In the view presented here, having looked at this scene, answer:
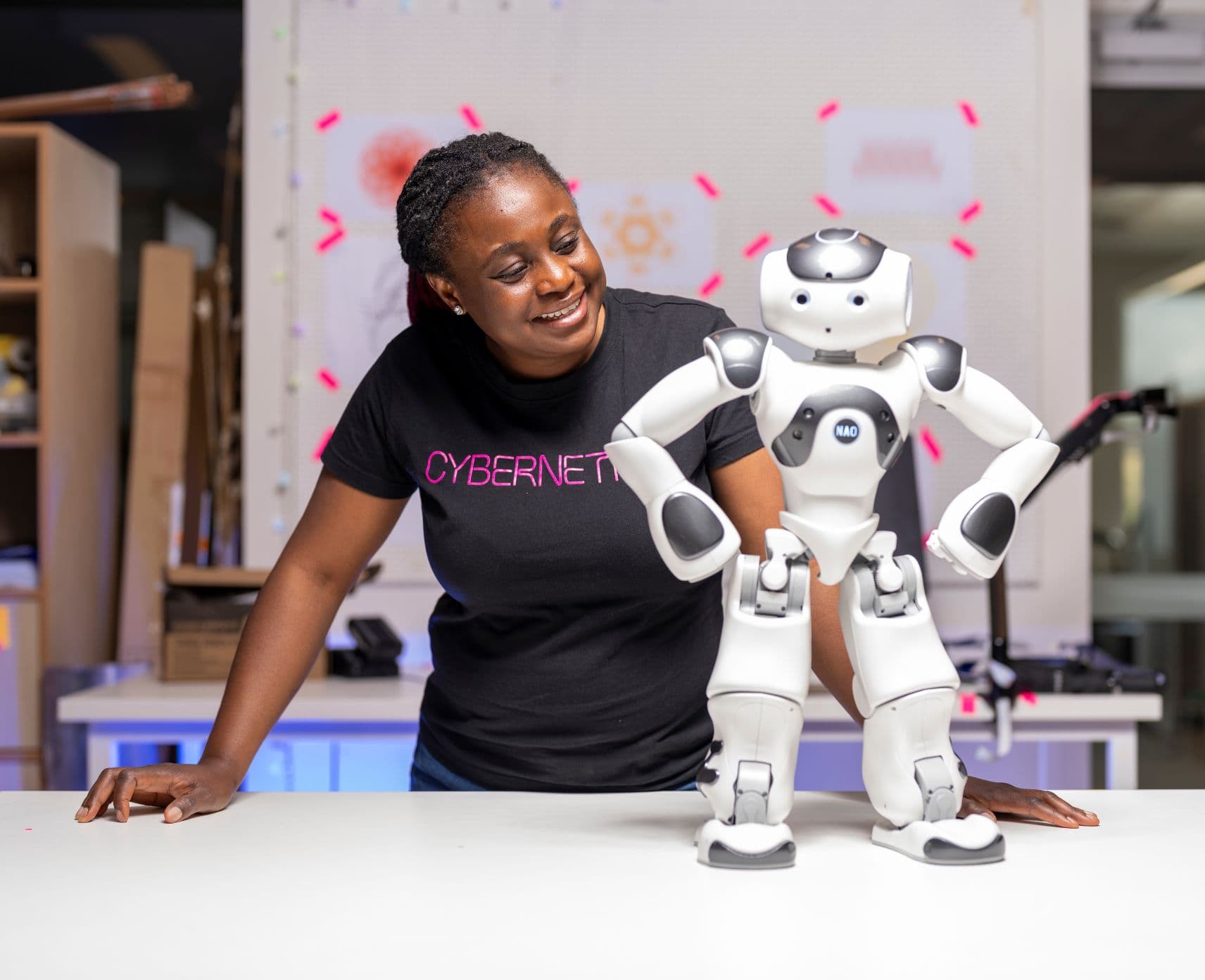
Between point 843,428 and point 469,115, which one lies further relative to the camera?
point 469,115

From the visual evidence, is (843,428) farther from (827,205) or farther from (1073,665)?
(827,205)

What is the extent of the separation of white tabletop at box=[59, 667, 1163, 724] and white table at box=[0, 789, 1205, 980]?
1.06 meters

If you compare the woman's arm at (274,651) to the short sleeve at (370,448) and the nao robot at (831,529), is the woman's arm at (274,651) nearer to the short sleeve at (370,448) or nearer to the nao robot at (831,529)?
the short sleeve at (370,448)

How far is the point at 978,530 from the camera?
899 mm

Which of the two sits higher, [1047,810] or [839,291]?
[839,291]

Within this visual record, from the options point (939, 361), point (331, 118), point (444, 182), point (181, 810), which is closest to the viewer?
point (939, 361)

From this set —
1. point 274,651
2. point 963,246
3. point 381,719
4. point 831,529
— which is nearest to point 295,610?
point 274,651

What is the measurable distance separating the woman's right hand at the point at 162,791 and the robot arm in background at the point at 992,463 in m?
0.69

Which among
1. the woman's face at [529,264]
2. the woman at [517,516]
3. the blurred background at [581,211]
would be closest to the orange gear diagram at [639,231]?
the blurred background at [581,211]

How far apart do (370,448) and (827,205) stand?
1.89 m

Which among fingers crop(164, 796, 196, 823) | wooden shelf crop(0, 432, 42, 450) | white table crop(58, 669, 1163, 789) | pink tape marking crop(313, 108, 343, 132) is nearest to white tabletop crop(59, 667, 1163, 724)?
white table crop(58, 669, 1163, 789)

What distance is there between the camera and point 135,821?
104cm

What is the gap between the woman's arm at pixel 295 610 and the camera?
3.77 ft

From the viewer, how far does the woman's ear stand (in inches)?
48.1
